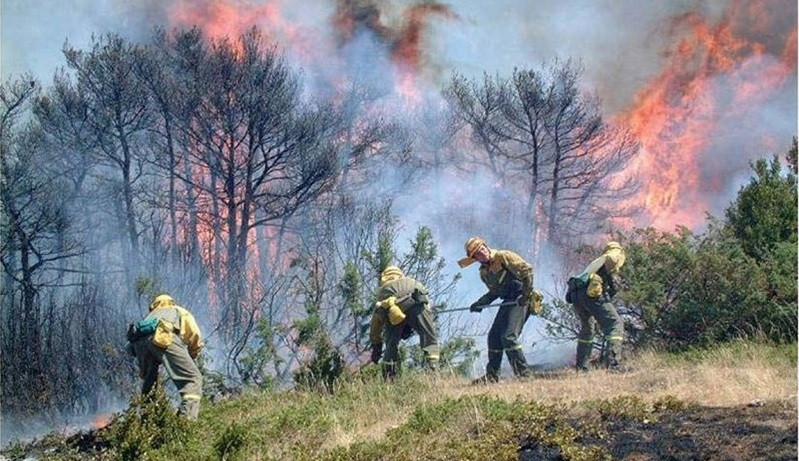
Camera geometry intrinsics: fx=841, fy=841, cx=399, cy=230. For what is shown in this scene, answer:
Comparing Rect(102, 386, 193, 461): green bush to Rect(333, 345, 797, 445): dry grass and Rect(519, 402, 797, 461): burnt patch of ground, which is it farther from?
Rect(519, 402, 797, 461): burnt patch of ground

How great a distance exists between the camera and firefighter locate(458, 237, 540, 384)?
10.5m

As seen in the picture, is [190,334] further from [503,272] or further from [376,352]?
[503,272]

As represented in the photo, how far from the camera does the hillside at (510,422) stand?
6.01 m

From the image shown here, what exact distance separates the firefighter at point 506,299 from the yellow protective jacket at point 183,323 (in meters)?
3.46

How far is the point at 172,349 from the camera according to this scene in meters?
8.98

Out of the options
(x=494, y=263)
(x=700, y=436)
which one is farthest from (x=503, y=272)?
(x=700, y=436)

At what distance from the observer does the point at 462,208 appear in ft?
70.4

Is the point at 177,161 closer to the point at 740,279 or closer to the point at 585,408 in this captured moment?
the point at 740,279

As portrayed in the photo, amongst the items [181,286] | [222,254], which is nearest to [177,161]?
[222,254]

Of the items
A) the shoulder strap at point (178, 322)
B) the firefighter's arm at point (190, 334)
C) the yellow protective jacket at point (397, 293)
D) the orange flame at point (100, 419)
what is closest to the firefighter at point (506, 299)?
the yellow protective jacket at point (397, 293)

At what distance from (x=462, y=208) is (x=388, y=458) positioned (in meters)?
15.4

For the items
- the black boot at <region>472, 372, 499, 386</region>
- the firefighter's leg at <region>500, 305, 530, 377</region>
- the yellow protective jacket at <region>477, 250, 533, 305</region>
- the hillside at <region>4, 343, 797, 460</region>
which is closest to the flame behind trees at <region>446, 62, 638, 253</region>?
the yellow protective jacket at <region>477, 250, 533, 305</region>

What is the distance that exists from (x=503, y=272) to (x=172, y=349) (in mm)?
4267

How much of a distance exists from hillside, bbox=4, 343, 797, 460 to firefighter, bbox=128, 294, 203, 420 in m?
0.35
